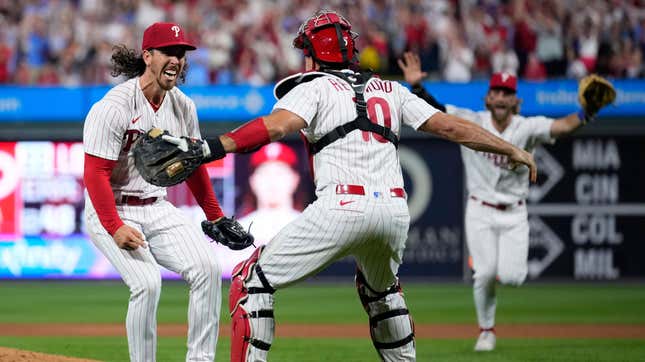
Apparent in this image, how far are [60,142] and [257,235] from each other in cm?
289

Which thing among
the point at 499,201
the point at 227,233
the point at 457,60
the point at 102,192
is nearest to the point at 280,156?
the point at 457,60

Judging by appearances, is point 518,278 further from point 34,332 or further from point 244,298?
point 34,332

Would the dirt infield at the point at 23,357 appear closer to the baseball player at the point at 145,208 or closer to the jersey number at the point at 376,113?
the baseball player at the point at 145,208

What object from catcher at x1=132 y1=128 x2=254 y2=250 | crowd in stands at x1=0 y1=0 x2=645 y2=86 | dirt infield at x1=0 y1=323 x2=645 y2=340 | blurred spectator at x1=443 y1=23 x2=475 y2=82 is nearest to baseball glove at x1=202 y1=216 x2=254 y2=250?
catcher at x1=132 y1=128 x2=254 y2=250

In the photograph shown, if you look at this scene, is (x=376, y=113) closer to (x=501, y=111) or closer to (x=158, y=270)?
(x=158, y=270)

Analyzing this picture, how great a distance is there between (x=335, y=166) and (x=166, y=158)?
2.71ft

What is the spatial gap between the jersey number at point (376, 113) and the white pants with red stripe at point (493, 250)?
3.41 m

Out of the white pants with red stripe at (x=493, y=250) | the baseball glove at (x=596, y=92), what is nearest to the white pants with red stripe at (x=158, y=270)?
the white pants with red stripe at (x=493, y=250)

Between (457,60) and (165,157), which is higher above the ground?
(457,60)

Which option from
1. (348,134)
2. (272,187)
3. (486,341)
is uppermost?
(348,134)

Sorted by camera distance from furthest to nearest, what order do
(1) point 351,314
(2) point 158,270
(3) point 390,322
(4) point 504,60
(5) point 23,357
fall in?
(4) point 504,60, (1) point 351,314, (5) point 23,357, (2) point 158,270, (3) point 390,322

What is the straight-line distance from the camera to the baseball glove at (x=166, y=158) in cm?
512

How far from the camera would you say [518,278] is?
8750 mm

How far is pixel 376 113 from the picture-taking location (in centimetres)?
546
